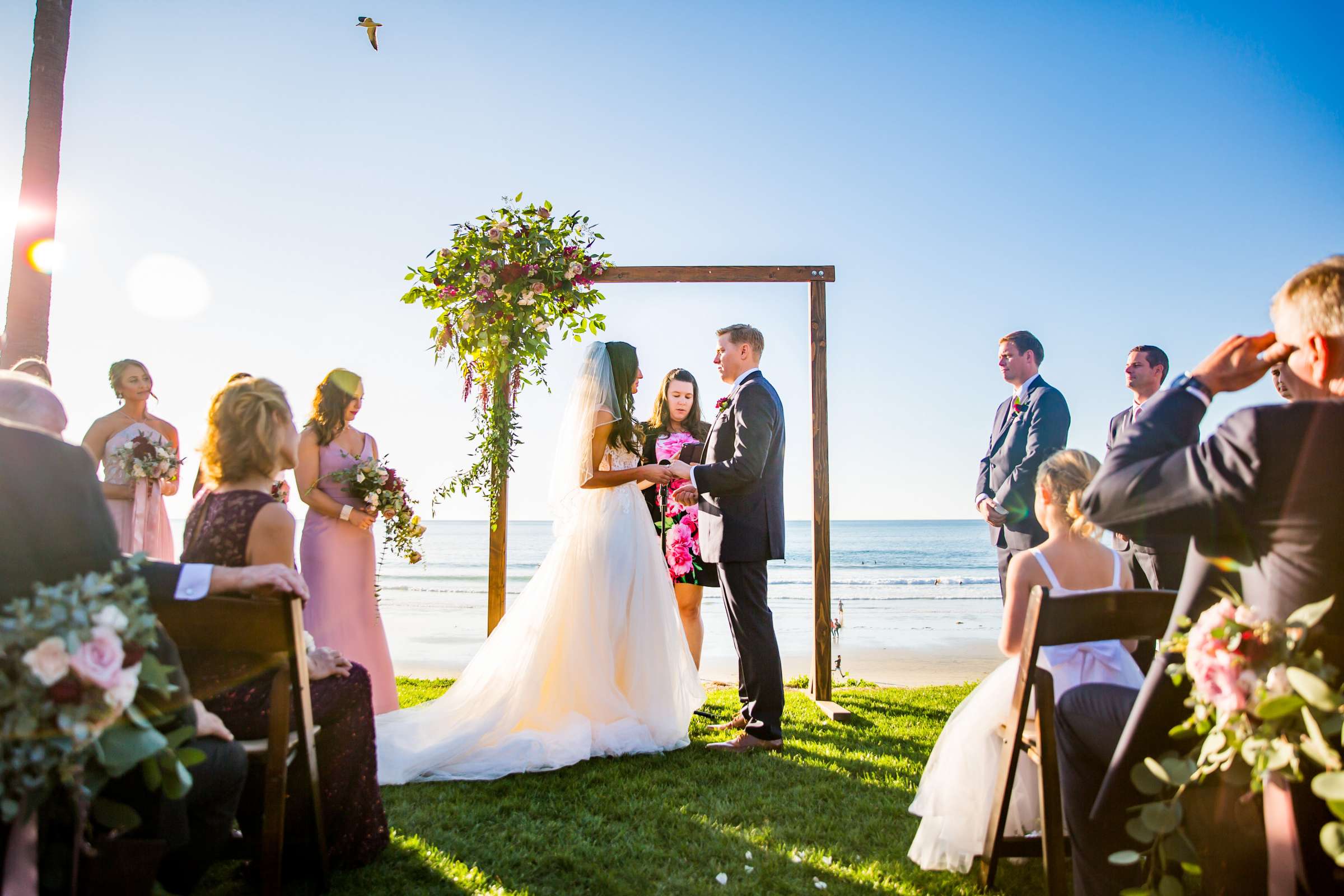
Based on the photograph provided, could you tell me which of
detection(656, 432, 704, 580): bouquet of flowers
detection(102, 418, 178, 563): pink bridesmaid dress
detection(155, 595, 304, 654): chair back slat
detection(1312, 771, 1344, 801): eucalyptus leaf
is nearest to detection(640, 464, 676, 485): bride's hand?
detection(656, 432, 704, 580): bouquet of flowers

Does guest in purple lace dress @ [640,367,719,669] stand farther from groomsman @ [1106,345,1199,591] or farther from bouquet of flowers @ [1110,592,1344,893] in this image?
bouquet of flowers @ [1110,592,1344,893]

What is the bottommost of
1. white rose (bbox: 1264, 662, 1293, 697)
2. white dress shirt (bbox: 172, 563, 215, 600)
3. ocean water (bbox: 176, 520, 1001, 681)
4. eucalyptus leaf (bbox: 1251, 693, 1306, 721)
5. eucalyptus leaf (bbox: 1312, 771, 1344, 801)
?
ocean water (bbox: 176, 520, 1001, 681)

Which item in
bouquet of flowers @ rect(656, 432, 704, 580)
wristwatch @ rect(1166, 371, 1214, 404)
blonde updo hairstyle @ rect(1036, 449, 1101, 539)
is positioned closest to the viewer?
wristwatch @ rect(1166, 371, 1214, 404)

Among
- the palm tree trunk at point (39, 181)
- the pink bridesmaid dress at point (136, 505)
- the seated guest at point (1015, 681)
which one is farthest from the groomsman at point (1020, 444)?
the palm tree trunk at point (39, 181)

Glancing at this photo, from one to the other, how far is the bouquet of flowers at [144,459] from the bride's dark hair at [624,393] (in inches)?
117

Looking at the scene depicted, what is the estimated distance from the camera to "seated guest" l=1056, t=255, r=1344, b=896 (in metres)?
1.64

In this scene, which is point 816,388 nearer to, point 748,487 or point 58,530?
point 748,487

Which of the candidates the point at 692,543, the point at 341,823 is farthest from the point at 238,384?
the point at 692,543

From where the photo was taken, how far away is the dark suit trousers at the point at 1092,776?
2238mm

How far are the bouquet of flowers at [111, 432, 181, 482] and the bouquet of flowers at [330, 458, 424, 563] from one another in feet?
5.13

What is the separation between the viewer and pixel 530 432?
5656 mm

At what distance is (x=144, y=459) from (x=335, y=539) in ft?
5.42

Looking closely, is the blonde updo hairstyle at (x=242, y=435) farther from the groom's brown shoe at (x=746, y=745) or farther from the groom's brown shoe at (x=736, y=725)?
the groom's brown shoe at (x=736, y=725)

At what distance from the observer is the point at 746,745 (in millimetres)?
4754
